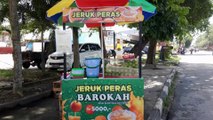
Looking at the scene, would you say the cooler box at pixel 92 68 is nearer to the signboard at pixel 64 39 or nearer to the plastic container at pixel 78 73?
the plastic container at pixel 78 73

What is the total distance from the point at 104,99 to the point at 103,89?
0.62 ft

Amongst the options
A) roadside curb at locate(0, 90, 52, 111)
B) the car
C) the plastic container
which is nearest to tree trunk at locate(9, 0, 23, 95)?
roadside curb at locate(0, 90, 52, 111)

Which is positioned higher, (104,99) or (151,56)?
(151,56)

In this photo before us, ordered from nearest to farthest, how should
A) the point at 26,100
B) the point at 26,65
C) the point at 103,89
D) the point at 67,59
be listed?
the point at 103,89, the point at 26,100, the point at 67,59, the point at 26,65

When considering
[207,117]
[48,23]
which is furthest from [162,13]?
[207,117]

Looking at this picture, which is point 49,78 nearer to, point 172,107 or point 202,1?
point 172,107

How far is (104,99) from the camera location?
6.27 meters

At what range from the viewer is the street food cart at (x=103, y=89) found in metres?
6.22

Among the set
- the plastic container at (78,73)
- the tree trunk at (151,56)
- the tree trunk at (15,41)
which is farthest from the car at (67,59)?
the plastic container at (78,73)

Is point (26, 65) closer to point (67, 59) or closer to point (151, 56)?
point (67, 59)

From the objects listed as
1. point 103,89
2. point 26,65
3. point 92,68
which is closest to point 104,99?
point 103,89

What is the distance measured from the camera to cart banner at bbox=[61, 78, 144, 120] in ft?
20.4

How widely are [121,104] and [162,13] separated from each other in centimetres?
1169

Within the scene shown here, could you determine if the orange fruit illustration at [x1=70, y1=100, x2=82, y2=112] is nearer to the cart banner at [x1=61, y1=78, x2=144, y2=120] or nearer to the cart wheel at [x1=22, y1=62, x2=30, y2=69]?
the cart banner at [x1=61, y1=78, x2=144, y2=120]
